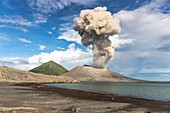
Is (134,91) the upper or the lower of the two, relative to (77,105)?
upper

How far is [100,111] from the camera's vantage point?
87.5ft

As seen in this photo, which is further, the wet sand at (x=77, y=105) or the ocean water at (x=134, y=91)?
the ocean water at (x=134, y=91)

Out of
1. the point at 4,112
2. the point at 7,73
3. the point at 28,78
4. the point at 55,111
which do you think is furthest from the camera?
the point at 28,78

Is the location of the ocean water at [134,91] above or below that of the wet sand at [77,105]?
above

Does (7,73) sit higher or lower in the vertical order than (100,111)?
higher

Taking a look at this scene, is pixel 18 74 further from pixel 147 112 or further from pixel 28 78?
pixel 147 112

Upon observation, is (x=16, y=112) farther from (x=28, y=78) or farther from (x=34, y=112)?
(x=28, y=78)

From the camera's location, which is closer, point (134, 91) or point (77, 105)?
point (77, 105)

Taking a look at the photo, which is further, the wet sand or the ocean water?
the ocean water

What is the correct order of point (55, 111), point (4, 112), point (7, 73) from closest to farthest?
point (4, 112) < point (55, 111) < point (7, 73)

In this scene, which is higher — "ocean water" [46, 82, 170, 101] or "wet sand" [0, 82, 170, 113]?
"ocean water" [46, 82, 170, 101]

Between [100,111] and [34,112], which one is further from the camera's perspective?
[100,111]

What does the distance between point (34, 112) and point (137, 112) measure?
1107cm

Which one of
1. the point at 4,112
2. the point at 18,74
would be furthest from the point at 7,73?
the point at 4,112
